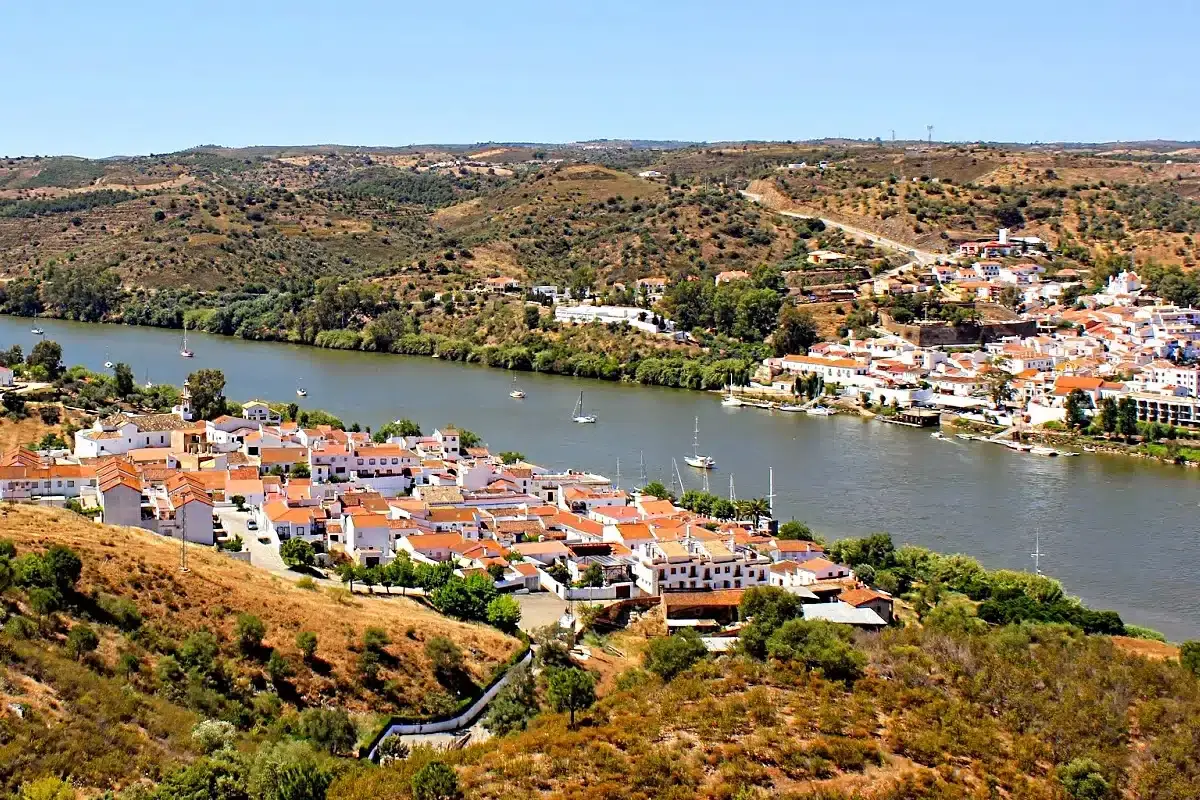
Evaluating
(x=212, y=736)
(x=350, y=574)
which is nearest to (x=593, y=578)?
(x=350, y=574)

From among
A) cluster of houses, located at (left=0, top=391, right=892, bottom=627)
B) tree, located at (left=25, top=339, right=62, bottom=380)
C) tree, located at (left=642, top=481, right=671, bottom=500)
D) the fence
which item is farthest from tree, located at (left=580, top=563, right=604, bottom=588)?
tree, located at (left=25, top=339, right=62, bottom=380)

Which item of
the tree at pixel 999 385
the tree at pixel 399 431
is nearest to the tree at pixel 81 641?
the tree at pixel 399 431

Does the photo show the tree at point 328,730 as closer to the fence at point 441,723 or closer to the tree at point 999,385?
the fence at point 441,723

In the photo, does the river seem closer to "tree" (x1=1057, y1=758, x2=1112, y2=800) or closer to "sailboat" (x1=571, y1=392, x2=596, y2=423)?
"sailboat" (x1=571, y1=392, x2=596, y2=423)

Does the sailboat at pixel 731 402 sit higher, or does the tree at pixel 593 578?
the tree at pixel 593 578

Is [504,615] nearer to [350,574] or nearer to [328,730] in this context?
[350,574]

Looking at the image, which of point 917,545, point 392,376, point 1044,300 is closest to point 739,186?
point 1044,300
